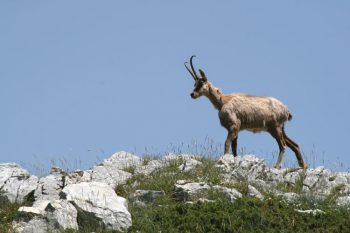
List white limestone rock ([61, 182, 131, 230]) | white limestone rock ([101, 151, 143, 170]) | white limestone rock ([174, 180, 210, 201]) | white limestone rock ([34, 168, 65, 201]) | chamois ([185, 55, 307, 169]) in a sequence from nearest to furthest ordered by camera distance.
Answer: white limestone rock ([61, 182, 131, 230])
white limestone rock ([174, 180, 210, 201])
white limestone rock ([34, 168, 65, 201])
white limestone rock ([101, 151, 143, 170])
chamois ([185, 55, 307, 169])

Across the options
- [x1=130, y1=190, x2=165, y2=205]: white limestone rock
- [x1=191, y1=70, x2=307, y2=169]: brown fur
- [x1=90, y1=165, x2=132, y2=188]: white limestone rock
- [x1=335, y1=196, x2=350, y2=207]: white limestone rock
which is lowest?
[x1=335, y1=196, x2=350, y2=207]: white limestone rock

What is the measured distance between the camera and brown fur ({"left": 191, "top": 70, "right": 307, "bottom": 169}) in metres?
19.9

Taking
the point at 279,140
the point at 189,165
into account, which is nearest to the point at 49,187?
the point at 189,165

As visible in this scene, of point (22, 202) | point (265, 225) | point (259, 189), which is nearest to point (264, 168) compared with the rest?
point (259, 189)

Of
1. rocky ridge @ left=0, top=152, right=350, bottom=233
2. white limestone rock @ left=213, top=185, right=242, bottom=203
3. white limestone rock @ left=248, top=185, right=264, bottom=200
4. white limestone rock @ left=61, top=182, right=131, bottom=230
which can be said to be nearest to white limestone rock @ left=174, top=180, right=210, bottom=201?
rocky ridge @ left=0, top=152, right=350, bottom=233

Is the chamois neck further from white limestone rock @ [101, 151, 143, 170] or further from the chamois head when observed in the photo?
white limestone rock @ [101, 151, 143, 170]

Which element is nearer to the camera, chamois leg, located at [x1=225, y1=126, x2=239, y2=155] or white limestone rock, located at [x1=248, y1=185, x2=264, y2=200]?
white limestone rock, located at [x1=248, y1=185, x2=264, y2=200]

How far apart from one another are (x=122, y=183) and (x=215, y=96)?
5.40 metres

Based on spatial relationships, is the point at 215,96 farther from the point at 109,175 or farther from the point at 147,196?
the point at 147,196

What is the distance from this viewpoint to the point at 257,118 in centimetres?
1995

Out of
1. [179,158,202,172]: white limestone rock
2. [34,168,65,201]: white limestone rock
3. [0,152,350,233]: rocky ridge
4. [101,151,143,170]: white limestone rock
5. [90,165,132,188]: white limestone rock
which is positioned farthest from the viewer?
[101,151,143,170]: white limestone rock

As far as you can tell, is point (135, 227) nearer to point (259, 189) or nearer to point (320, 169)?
point (259, 189)

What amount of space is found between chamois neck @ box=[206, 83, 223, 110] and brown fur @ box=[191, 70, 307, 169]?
34cm

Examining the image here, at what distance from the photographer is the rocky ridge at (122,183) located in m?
13.4
